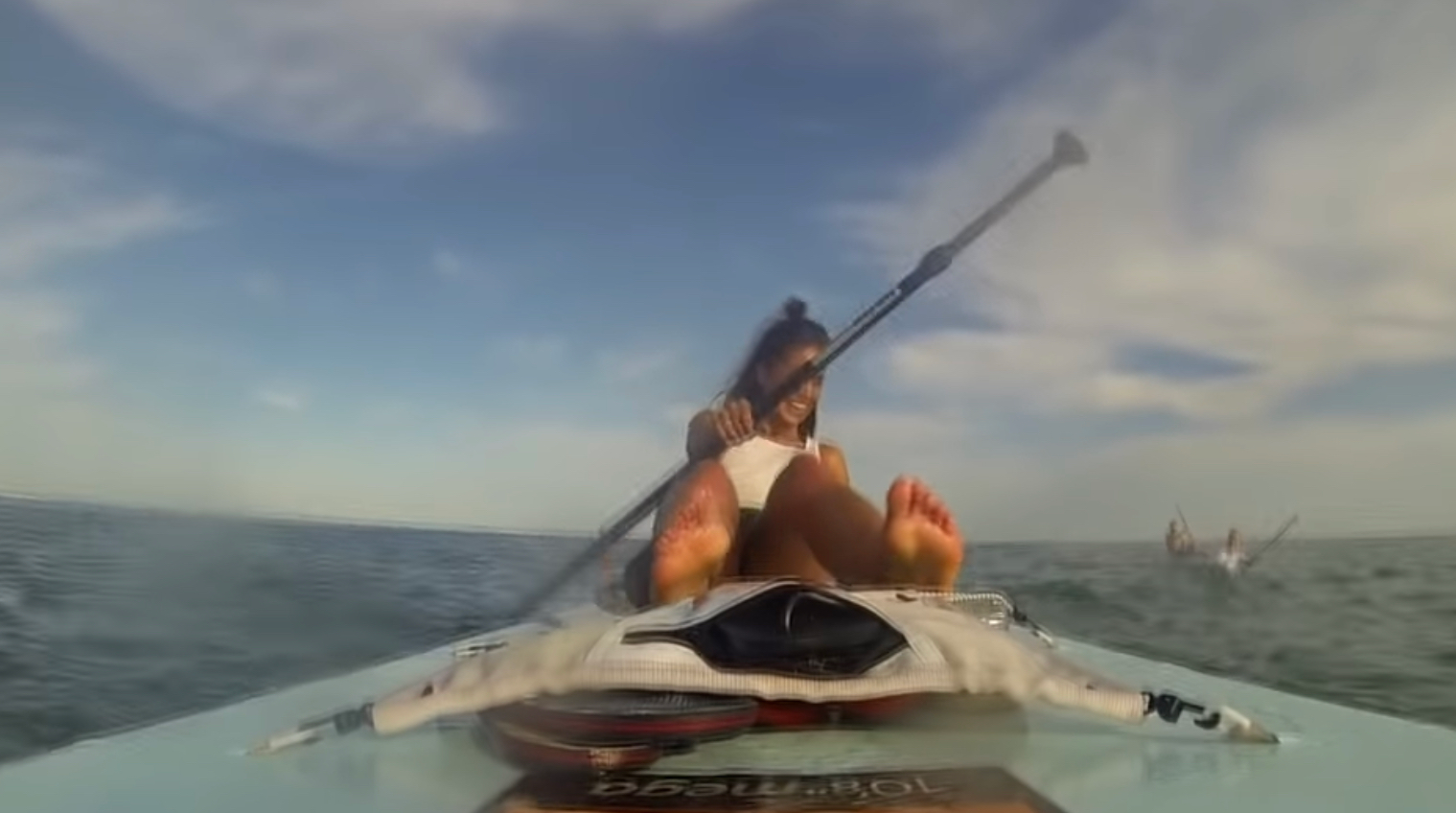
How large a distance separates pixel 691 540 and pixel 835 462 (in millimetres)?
535

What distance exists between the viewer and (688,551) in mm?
1502

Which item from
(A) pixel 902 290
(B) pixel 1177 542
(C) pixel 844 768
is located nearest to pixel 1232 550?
(B) pixel 1177 542

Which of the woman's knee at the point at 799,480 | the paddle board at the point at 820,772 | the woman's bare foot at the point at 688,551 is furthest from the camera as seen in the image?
the woman's knee at the point at 799,480

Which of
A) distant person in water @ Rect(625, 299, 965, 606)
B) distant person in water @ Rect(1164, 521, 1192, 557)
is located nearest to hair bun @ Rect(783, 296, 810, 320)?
distant person in water @ Rect(625, 299, 965, 606)

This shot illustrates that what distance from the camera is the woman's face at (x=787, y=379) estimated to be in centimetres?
200

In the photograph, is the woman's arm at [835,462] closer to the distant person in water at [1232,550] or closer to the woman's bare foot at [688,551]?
the woman's bare foot at [688,551]

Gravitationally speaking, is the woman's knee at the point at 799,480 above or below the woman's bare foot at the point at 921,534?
above

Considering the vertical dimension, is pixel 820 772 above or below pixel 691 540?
below

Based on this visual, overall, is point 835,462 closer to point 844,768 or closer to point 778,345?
point 778,345

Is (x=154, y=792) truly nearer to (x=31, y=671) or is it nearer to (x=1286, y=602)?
(x=31, y=671)

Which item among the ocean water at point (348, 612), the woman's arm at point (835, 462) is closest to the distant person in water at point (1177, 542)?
the ocean water at point (348, 612)

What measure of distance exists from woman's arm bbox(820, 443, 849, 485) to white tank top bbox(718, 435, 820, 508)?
57 millimetres

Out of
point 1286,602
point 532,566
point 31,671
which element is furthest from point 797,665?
point 1286,602

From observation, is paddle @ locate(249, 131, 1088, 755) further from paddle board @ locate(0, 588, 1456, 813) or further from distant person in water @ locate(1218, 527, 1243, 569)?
distant person in water @ locate(1218, 527, 1243, 569)
